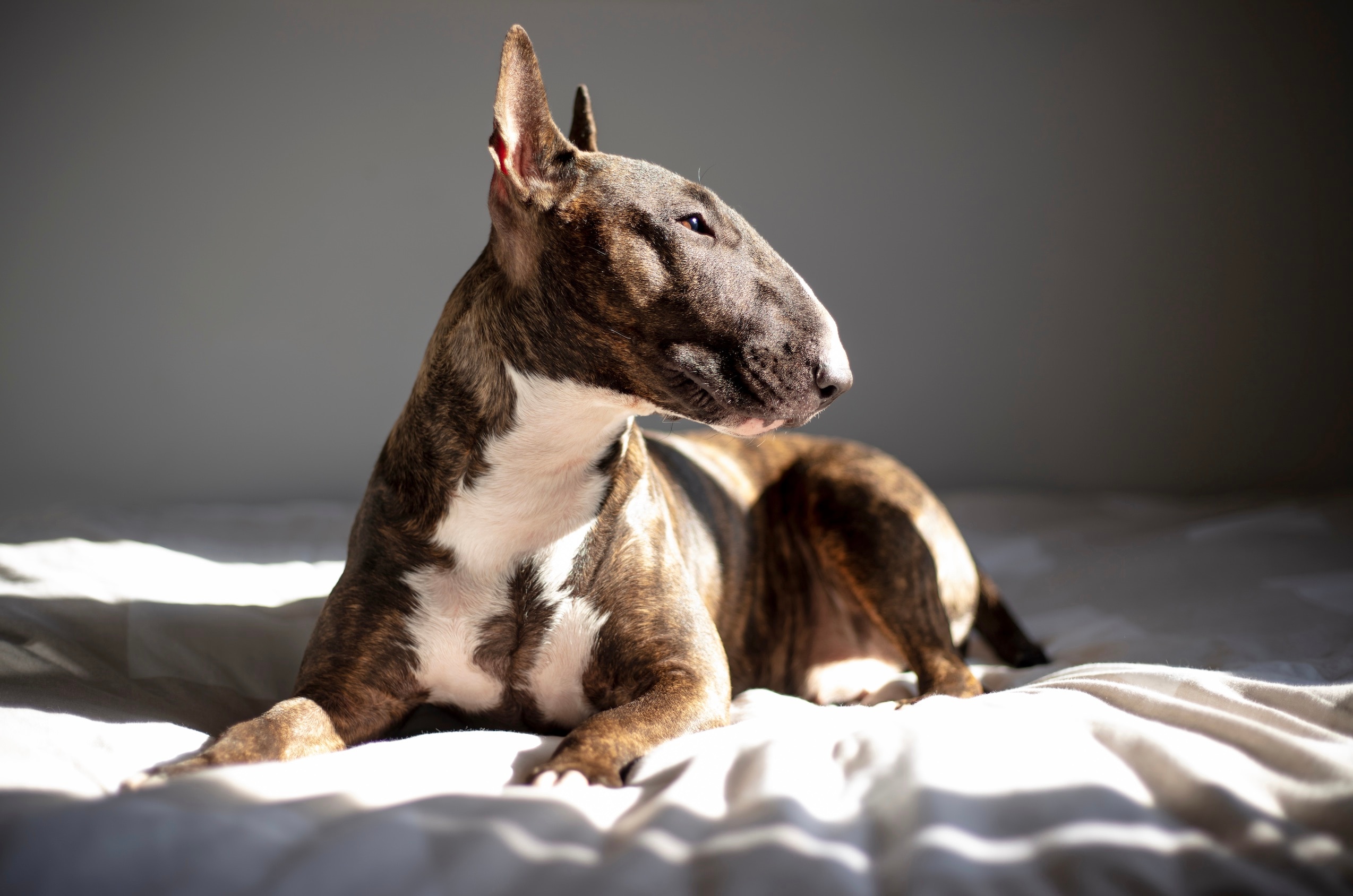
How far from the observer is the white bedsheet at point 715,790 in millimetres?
852

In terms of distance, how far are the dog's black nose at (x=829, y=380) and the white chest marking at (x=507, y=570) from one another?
31cm

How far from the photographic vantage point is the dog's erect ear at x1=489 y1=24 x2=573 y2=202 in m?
1.43

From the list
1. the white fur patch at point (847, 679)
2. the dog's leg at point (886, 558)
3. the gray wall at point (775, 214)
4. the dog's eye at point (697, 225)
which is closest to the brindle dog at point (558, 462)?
the dog's eye at point (697, 225)

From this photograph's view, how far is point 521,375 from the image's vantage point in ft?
4.87

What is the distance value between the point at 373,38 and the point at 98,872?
4.12m

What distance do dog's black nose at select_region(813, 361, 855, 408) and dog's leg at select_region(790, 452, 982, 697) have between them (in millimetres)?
687

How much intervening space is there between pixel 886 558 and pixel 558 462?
877mm

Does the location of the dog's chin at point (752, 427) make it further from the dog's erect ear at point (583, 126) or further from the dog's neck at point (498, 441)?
the dog's erect ear at point (583, 126)

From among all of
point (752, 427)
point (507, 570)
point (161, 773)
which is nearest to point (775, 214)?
point (752, 427)

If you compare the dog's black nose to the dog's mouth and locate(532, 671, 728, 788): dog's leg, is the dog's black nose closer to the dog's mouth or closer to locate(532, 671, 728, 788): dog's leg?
the dog's mouth

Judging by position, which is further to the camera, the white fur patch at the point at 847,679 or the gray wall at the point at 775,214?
the gray wall at the point at 775,214

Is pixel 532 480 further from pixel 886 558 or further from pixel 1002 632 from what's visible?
pixel 1002 632

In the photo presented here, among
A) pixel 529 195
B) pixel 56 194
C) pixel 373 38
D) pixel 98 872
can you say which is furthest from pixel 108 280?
pixel 98 872

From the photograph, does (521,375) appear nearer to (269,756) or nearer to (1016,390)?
(269,756)
